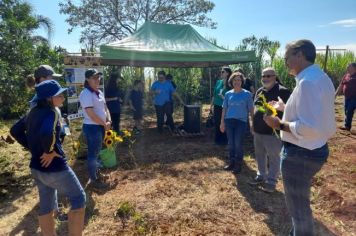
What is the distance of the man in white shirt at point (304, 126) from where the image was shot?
2.39 metres

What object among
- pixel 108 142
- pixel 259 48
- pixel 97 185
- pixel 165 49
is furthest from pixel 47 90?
pixel 259 48

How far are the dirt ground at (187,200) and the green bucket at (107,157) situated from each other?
20 cm

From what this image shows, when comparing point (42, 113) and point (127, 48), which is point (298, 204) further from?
point (127, 48)

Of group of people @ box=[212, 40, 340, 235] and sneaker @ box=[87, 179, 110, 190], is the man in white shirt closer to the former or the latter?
group of people @ box=[212, 40, 340, 235]

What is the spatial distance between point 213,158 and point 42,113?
4.41m

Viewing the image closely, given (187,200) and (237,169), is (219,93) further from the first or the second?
(187,200)

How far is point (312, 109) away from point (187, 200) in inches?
110

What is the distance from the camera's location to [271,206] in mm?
4523

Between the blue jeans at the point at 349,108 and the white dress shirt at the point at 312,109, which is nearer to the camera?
the white dress shirt at the point at 312,109

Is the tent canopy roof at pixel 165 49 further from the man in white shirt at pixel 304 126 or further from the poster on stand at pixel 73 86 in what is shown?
the man in white shirt at pixel 304 126

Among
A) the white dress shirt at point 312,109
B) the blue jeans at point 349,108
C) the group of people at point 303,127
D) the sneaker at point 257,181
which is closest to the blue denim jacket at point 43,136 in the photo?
the group of people at point 303,127

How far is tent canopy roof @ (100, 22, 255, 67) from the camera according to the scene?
8008 millimetres

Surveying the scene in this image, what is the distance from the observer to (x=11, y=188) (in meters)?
5.19

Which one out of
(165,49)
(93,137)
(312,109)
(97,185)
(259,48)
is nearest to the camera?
(312,109)
